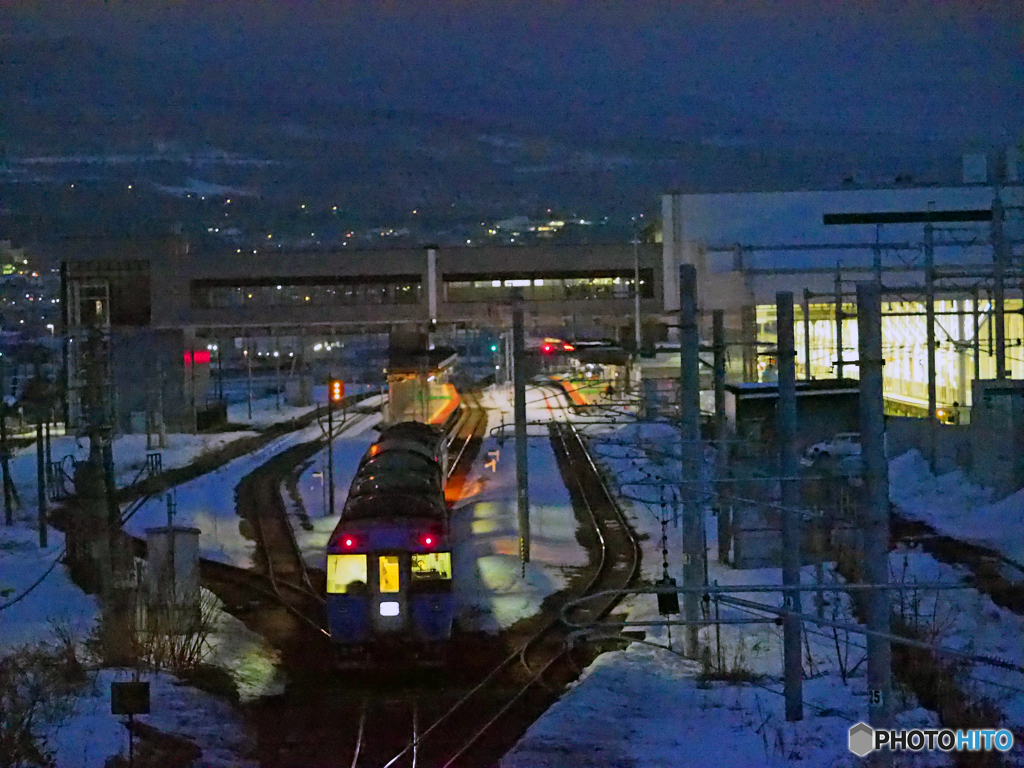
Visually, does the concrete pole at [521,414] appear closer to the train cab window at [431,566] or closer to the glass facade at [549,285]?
the train cab window at [431,566]

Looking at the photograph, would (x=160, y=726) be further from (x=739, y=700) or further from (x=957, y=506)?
(x=957, y=506)

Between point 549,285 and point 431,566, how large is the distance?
24417mm

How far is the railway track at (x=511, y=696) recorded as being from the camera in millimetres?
8914

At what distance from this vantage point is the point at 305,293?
3547cm

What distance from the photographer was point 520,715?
9.91 meters

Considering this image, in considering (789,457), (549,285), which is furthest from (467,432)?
(789,457)

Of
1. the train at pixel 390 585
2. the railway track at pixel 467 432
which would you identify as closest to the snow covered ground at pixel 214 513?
the railway track at pixel 467 432

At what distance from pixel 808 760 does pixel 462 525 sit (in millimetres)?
12022

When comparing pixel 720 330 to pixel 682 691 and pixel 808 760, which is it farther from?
pixel 808 760

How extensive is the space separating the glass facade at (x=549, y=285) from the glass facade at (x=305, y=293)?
1.34 metres

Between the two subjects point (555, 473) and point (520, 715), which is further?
point (555, 473)

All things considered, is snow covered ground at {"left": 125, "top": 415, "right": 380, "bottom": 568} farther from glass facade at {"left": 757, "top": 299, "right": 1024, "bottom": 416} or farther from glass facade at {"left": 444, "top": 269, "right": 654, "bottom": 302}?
glass facade at {"left": 757, "top": 299, "right": 1024, "bottom": 416}

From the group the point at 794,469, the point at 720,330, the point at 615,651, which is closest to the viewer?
the point at 794,469

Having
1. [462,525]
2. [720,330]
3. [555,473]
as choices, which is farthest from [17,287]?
[720,330]
